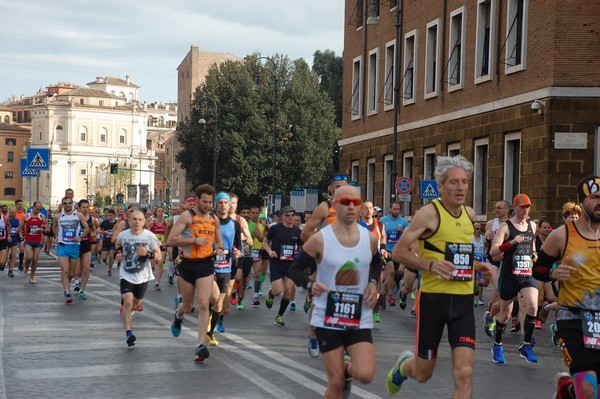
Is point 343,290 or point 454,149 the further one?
point 454,149

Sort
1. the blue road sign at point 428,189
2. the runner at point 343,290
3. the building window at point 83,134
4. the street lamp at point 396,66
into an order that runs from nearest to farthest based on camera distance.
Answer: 1. the runner at point 343,290
2. the blue road sign at point 428,189
3. the street lamp at point 396,66
4. the building window at point 83,134

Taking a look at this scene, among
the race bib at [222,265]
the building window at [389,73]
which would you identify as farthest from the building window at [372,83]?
the race bib at [222,265]

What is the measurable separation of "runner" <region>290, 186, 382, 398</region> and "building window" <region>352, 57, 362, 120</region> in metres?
36.4

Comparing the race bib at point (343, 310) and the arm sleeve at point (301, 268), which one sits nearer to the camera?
the race bib at point (343, 310)

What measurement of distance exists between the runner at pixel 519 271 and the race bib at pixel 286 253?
5297 millimetres

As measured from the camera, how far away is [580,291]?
7305mm

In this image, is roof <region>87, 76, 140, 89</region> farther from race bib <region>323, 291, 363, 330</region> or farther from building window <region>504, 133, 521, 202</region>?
race bib <region>323, 291, 363, 330</region>

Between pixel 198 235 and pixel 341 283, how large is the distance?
16.3 feet

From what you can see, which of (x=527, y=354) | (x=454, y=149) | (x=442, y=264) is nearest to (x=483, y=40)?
(x=454, y=149)

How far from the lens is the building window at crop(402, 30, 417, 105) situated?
3791cm

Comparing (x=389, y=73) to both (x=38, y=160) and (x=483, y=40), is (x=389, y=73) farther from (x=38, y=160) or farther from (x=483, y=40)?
(x=38, y=160)

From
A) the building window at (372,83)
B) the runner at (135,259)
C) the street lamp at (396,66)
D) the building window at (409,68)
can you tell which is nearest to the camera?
the runner at (135,259)

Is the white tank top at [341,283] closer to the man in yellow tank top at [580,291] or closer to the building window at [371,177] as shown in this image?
the man in yellow tank top at [580,291]

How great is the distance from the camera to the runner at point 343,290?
7398mm
